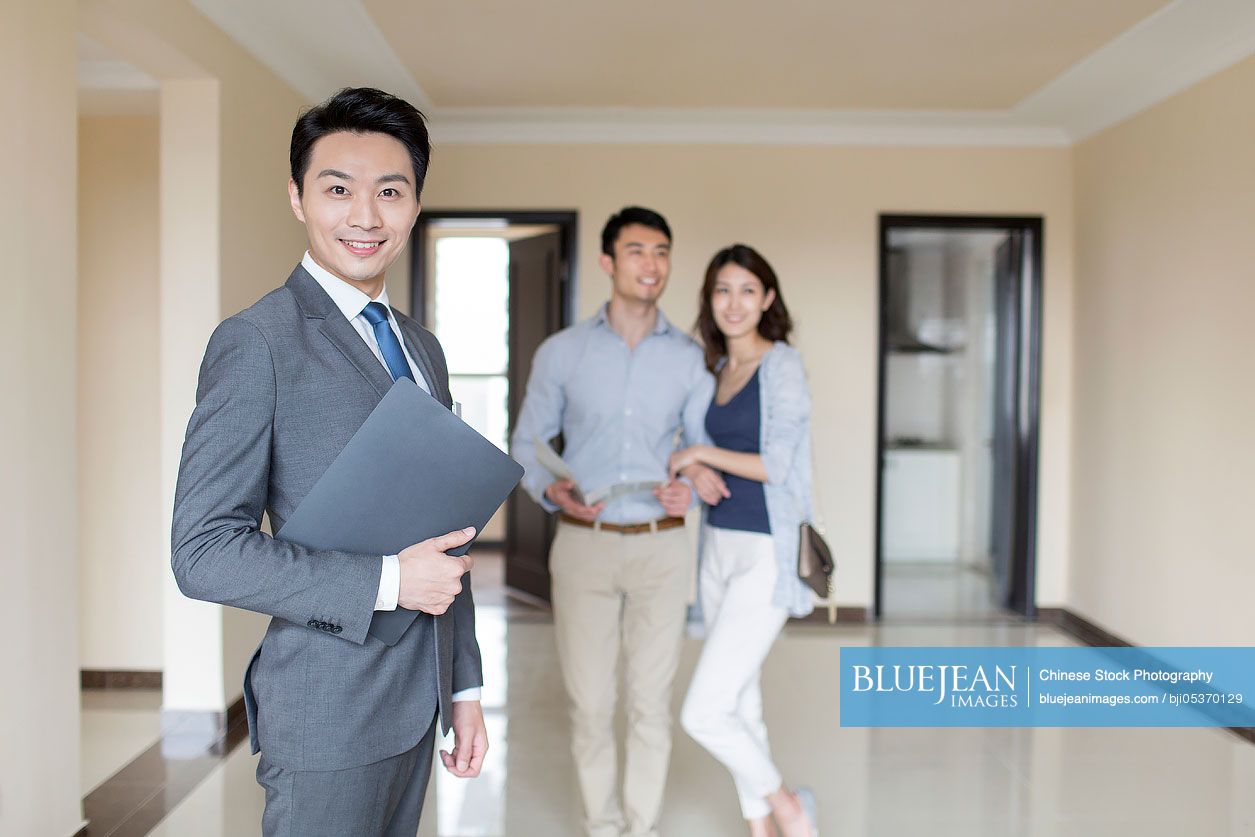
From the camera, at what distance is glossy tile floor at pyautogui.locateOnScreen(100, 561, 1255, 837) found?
298 centimetres

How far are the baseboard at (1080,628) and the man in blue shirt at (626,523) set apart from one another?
122 inches

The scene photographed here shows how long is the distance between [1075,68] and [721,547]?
10.3ft

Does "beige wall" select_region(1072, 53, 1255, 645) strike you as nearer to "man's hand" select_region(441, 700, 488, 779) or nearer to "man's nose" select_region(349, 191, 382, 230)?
"man's hand" select_region(441, 700, 488, 779)

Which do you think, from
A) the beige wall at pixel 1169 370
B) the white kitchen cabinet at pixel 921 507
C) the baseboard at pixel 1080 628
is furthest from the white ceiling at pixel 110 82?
the white kitchen cabinet at pixel 921 507

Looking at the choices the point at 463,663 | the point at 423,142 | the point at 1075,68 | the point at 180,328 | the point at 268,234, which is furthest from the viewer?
the point at 1075,68

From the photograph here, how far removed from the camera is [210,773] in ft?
10.9

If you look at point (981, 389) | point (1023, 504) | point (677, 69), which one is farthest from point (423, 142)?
point (981, 389)

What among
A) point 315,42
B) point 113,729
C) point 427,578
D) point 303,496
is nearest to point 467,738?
point 427,578

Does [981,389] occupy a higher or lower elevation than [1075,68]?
lower

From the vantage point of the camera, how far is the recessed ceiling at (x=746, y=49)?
372 centimetres

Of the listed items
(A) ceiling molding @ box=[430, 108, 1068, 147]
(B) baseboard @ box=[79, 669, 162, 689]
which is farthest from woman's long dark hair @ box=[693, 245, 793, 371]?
(B) baseboard @ box=[79, 669, 162, 689]

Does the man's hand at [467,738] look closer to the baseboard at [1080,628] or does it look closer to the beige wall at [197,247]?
the beige wall at [197,247]

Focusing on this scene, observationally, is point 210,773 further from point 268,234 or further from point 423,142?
point 423,142

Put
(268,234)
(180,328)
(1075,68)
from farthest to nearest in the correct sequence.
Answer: (1075,68)
(268,234)
(180,328)
